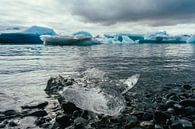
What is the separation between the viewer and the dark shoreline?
5430 millimetres

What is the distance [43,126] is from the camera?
5566mm

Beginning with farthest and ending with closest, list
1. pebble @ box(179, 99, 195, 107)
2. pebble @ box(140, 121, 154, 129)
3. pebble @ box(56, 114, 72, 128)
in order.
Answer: pebble @ box(179, 99, 195, 107) < pebble @ box(56, 114, 72, 128) < pebble @ box(140, 121, 154, 129)

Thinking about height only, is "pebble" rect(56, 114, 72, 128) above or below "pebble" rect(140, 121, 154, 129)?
below

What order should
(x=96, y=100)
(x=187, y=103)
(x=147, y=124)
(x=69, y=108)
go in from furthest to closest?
1. (x=187, y=103)
2. (x=96, y=100)
3. (x=69, y=108)
4. (x=147, y=124)

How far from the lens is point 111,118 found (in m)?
5.89

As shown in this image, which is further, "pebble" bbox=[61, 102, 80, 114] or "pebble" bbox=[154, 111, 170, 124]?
"pebble" bbox=[61, 102, 80, 114]

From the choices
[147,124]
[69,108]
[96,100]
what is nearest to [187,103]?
[147,124]

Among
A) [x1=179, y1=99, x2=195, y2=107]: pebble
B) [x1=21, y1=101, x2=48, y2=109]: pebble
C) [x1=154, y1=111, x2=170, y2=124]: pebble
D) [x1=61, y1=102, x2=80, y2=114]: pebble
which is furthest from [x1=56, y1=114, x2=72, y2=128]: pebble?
[x1=179, y1=99, x2=195, y2=107]: pebble

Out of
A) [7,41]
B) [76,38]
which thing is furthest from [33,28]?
[76,38]

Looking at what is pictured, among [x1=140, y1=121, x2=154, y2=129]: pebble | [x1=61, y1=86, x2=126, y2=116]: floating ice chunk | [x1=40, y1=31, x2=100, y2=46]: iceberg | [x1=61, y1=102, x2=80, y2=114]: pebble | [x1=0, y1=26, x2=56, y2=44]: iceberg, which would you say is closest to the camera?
[x1=140, y1=121, x2=154, y2=129]: pebble

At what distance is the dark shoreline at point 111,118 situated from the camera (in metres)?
5.43

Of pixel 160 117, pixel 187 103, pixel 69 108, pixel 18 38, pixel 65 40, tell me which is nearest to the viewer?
pixel 160 117

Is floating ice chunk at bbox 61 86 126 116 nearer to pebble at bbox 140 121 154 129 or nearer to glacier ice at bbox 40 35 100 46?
pebble at bbox 140 121 154 129

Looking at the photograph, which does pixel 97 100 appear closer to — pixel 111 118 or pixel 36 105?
pixel 111 118
